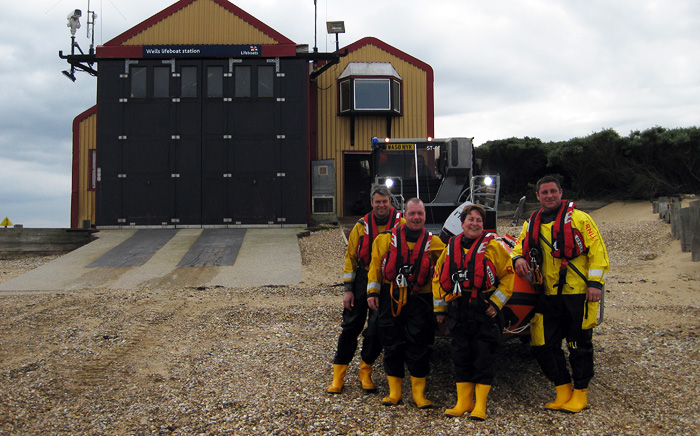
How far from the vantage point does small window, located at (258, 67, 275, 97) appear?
674 inches

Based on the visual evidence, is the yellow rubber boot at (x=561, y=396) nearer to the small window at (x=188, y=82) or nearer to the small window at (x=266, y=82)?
the small window at (x=266, y=82)

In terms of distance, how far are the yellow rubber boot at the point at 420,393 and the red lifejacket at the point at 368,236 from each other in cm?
108

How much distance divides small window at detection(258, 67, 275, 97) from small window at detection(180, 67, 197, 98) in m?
1.98

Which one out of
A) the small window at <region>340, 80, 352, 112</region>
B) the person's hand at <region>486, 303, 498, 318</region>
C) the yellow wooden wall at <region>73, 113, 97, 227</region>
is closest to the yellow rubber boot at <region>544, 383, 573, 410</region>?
the person's hand at <region>486, 303, 498, 318</region>

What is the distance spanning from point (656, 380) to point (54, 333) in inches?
260

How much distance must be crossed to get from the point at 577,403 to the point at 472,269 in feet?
4.45

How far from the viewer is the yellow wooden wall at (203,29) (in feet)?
60.4

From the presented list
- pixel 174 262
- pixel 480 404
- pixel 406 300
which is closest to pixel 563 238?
pixel 406 300

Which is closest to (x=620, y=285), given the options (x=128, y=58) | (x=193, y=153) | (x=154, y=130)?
(x=193, y=153)

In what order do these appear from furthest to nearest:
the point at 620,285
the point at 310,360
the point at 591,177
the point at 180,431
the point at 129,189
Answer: the point at 591,177
the point at 129,189
the point at 620,285
the point at 310,360
the point at 180,431

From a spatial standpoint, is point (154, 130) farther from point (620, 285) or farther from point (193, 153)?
point (620, 285)

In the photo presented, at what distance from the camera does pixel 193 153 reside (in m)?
16.8

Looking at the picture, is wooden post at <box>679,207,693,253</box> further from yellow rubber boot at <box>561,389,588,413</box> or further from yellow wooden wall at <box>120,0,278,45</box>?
yellow wooden wall at <box>120,0,278,45</box>

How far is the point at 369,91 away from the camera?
20359 mm
